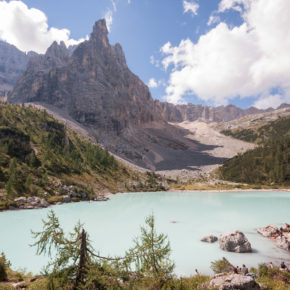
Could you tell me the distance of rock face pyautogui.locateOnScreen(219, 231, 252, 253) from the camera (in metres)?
21.2

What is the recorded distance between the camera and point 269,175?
10056cm

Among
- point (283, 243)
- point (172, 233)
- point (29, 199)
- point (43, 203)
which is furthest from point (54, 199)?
point (283, 243)

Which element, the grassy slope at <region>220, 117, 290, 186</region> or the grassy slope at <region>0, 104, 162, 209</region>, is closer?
the grassy slope at <region>0, 104, 162, 209</region>

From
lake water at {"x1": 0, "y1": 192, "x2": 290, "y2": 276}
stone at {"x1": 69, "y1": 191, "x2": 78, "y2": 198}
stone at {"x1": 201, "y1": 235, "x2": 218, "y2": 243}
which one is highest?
stone at {"x1": 69, "y1": 191, "x2": 78, "y2": 198}

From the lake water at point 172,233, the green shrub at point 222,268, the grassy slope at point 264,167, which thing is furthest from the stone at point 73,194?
the grassy slope at point 264,167

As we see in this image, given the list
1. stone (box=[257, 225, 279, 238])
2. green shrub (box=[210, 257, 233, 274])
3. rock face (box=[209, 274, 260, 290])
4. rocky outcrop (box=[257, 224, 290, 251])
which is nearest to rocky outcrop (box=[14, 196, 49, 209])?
green shrub (box=[210, 257, 233, 274])

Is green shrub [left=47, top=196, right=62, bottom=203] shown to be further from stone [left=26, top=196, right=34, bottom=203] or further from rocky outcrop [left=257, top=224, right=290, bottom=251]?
rocky outcrop [left=257, top=224, right=290, bottom=251]

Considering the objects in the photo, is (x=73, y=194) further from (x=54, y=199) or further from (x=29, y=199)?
(x=29, y=199)

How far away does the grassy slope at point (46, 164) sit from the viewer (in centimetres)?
5056

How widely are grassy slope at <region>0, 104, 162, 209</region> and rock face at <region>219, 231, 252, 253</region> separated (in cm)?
4235

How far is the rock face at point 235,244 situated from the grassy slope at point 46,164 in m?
42.3

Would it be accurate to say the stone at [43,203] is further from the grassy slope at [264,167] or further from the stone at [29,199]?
the grassy slope at [264,167]

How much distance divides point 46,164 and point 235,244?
205ft

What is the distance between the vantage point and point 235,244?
21484 mm
